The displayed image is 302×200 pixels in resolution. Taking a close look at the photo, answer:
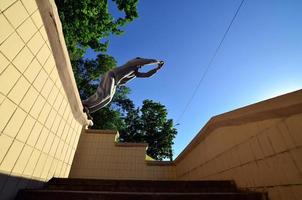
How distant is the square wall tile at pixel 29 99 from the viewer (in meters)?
1.76

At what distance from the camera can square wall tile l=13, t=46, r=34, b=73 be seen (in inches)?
64.0

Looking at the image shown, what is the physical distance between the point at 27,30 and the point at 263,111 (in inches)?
92.9

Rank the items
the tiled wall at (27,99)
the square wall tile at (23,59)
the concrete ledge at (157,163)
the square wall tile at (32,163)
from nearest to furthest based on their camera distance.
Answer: the tiled wall at (27,99), the square wall tile at (23,59), the square wall tile at (32,163), the concrete ledge at (157,163)

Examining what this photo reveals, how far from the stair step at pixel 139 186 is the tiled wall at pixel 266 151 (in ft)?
0.80

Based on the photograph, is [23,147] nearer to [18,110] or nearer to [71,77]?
[18,110]

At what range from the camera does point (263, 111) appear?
Result: 175 centimetres

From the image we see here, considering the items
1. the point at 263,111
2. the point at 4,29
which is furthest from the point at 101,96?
the point at 263,111

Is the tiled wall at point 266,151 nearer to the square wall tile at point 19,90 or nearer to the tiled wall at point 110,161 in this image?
the square wall tile at point 19,90

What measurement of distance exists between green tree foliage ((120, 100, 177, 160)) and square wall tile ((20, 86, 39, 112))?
13054mm

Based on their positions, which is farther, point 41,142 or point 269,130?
point 41,142

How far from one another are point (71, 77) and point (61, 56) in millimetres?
390

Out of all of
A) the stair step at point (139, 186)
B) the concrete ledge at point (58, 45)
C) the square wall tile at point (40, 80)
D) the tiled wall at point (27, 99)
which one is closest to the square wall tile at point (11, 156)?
the tiled wall at point (27, 99)

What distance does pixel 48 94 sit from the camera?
2189 millimetres

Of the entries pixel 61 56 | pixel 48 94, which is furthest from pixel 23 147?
pixel 61 56
